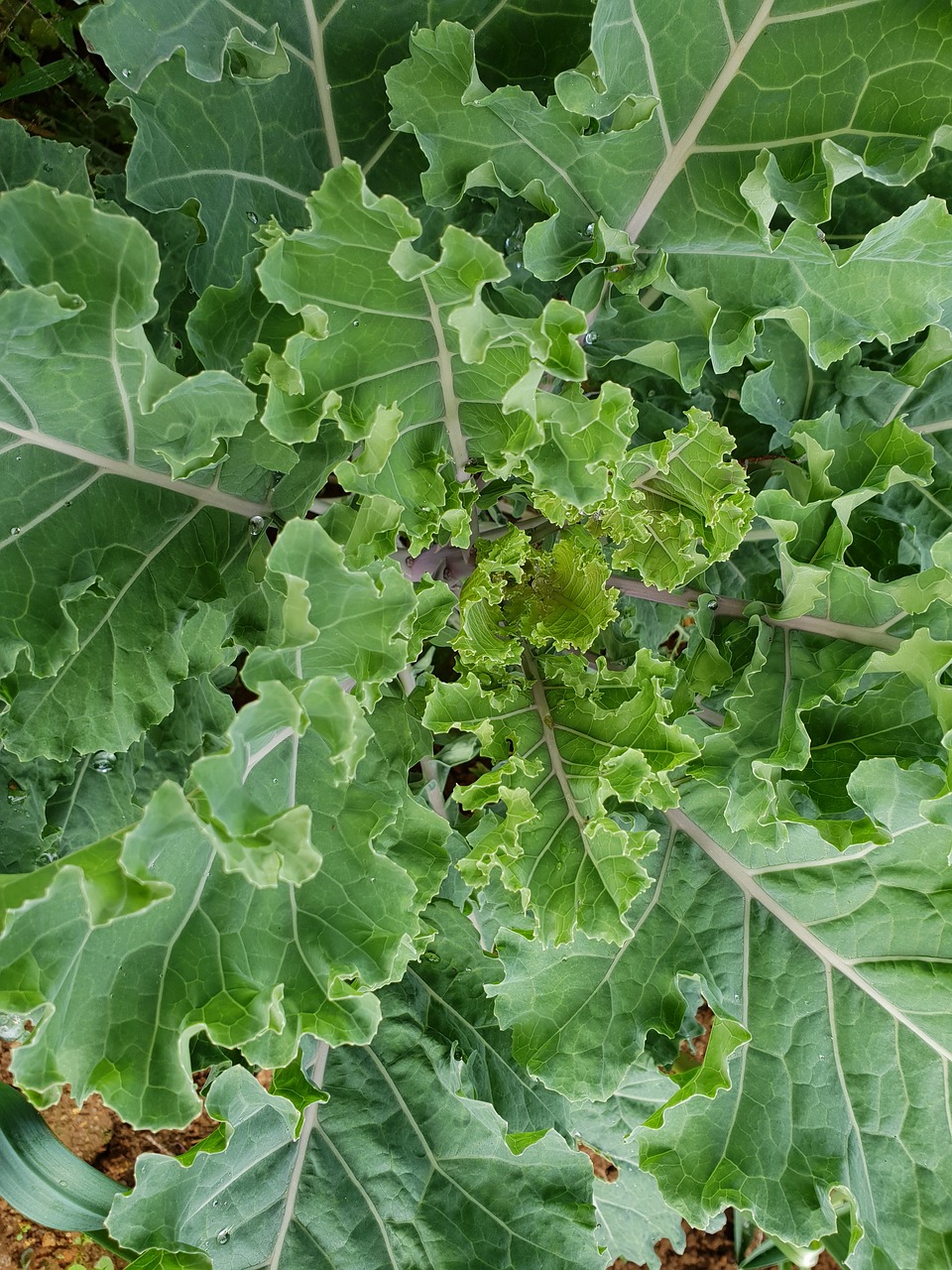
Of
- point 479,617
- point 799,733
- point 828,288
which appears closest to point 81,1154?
point 479,617

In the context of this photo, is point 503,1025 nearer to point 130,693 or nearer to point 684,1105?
point 684,1105

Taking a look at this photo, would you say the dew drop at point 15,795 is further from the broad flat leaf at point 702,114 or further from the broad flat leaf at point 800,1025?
the broad flat leaf at point 702,114

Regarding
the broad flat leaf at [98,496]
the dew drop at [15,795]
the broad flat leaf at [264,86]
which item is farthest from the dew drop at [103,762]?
the broad flat leaf at [264,86]

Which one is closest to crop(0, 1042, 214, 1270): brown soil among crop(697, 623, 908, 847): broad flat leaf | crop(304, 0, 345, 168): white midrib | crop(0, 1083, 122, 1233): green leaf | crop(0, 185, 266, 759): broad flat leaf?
crop(0, 1083, 122, 1233): green leaf

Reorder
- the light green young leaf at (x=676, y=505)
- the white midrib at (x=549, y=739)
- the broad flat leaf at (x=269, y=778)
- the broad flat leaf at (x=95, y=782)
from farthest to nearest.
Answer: the broad flat leaf at (x=95, y=782) < the white midrib at (x=549, y=739) < the light green young leaf at (x=676, y=505) < the broad flat leaf at (x=269, y=778)

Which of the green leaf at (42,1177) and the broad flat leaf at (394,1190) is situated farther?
the green leaf at (42,1177)

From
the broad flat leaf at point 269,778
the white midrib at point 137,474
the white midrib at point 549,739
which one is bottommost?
the white midrib at point 549,739

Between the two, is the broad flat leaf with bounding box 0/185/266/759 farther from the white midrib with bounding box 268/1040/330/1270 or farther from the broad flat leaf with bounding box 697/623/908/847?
the broad flat leaf with bounding box 697/623/908/847
